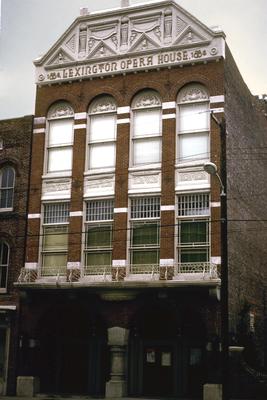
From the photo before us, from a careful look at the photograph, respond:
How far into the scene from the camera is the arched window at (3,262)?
29.1m

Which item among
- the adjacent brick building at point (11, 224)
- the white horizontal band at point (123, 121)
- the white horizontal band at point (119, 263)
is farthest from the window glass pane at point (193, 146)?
the adjacent brick building at point (11, 224)

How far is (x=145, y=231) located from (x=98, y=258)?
2.33 metres

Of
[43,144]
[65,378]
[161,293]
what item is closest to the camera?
[161,293]

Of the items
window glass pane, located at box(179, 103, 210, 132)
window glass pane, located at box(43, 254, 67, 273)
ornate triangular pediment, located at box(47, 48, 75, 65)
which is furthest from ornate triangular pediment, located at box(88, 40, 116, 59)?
window glass pane, located at box(43, 254, 67, 273)

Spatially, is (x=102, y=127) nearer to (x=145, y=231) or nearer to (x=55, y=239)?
(x=145, y=231)

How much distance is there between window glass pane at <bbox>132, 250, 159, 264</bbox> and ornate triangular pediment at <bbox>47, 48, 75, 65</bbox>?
9318mm

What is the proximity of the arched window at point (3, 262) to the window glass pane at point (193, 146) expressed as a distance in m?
8.89

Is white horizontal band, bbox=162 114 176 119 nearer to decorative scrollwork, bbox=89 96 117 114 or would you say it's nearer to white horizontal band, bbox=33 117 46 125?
decorative scrollwork, bbox=89 96 117 114

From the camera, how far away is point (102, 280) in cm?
2670

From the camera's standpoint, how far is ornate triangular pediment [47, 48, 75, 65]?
97.7 feet

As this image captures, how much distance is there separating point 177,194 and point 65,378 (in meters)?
8.80

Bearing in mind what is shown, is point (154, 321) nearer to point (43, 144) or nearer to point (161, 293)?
point (161, 293)

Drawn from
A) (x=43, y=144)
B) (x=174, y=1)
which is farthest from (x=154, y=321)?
(x=174, y=1)

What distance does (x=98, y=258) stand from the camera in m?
27.5
